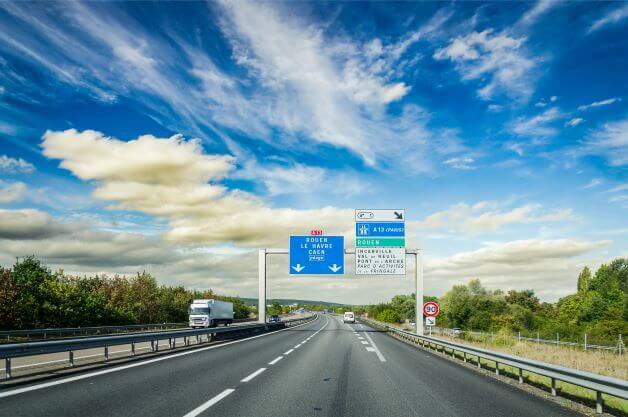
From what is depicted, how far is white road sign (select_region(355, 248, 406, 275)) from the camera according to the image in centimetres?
3156

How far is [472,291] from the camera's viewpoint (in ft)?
351

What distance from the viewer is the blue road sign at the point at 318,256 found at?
1282 inches

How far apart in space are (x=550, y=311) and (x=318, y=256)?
89.4 metres

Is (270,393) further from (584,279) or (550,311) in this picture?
(584,279)

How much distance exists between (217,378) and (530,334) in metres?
42.5

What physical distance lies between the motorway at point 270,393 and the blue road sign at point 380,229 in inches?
718

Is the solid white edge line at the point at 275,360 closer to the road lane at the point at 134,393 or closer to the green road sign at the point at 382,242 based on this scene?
the road lane at the point at 134,393

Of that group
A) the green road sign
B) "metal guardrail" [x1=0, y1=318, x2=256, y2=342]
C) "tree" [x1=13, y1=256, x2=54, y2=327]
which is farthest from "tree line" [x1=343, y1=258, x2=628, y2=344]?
"tree" [x1=13, y1=256, x2=54, y2=327]

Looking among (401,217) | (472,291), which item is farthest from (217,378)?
(472,291)

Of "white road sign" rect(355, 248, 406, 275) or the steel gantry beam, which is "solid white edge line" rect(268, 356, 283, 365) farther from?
"white road sign" rect(355, 248, 406, 275)

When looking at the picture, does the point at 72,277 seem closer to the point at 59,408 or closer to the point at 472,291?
the point at 59,408

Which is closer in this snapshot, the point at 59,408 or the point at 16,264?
the point at 59,408

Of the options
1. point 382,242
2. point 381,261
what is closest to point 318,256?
point 381,261

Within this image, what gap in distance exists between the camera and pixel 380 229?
31328 mm
